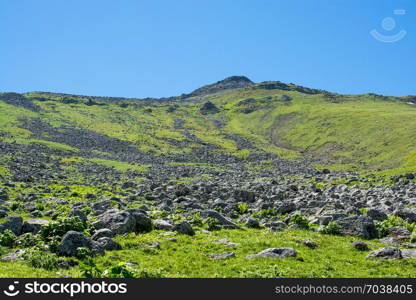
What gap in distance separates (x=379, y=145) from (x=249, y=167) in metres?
48.6

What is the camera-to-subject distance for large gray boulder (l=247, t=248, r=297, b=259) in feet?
59.7

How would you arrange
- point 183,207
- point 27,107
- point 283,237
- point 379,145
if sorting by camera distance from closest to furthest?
point 283,237 < point 183,207 < point 379,145 < point 27,107

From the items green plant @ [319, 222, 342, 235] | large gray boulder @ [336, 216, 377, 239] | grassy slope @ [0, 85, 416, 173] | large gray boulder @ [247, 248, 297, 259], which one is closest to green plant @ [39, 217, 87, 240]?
large gray boulder @ [247, 248, 297, 259]

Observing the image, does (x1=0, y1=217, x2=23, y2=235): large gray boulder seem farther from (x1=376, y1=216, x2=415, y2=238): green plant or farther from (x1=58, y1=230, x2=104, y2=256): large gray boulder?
(x1=376, y1=216, x2=415, y2=238): green plant

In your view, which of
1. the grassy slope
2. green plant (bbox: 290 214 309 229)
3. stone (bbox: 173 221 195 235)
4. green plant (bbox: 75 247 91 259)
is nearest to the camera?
green plant (bbox: 75 247 91 259)

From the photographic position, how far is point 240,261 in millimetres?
17484

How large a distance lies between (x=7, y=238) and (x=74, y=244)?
3.86 metres

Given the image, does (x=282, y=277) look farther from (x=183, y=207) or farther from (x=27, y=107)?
(x=27, y=107)

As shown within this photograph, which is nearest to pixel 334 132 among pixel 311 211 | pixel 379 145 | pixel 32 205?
pixel 379 145

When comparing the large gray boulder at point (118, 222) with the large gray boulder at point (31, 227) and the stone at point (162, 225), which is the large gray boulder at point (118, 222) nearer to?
the stone at point (162, 225)

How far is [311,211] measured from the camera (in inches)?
1265

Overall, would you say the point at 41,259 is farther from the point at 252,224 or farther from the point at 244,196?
the point at 244,196

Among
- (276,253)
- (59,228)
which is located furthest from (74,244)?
(276,253)

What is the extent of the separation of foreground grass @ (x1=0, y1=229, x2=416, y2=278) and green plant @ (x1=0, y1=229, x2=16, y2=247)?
3.90 m
